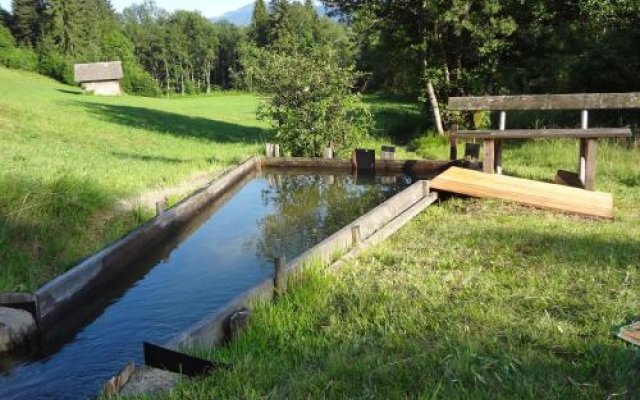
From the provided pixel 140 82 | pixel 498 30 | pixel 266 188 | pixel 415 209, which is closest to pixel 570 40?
pixel 498 30

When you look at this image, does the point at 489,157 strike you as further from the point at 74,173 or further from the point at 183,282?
the point at 74,173

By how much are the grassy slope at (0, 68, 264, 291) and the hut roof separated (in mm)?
46680

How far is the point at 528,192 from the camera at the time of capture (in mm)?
8750

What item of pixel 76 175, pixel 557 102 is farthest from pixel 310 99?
pixel 557 102

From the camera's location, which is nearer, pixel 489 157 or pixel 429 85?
pixel 489 157

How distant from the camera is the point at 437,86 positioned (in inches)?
774

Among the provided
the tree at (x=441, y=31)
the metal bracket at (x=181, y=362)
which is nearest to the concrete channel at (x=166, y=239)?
the metal bracket at (x=181, y=362)

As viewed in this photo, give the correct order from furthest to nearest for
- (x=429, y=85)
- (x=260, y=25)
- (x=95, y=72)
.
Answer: (x=260, y=25), (x=95, y=72), (x=429, y=85)

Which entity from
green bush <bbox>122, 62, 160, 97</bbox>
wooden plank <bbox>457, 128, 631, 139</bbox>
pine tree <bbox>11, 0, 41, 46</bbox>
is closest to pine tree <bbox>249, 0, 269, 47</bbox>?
green bush <bbox>122, 62, 160, 97</bbox>

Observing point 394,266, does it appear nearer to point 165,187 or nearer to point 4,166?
point 165,187

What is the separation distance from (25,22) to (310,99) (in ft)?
302

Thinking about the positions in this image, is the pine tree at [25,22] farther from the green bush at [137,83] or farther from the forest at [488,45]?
the forest at [488,45]

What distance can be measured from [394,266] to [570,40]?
51.9 feet

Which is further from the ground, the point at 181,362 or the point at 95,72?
the point at 95,72
